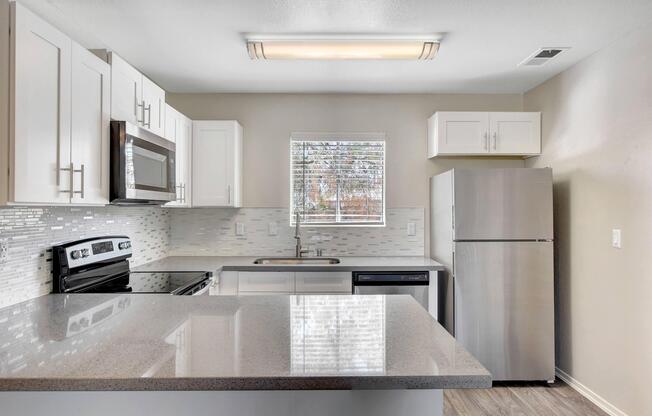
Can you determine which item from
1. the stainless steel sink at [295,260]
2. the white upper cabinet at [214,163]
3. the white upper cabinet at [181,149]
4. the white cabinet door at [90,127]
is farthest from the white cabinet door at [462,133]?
the white cabinet door at [90,127]

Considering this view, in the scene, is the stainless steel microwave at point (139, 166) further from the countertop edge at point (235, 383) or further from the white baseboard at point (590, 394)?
the white baseboard at point (590, 394)

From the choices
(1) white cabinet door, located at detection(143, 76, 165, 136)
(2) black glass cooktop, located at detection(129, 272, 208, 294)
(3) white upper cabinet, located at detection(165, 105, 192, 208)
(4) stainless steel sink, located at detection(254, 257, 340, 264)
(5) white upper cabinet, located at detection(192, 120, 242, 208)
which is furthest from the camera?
(4) stainless steel sink, located at detection(254, 257, 340, 264)

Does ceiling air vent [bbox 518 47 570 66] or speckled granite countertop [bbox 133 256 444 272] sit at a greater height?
ceiling air vent [bbox 518 47 570 66]

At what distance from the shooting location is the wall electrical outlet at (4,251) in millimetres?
1783

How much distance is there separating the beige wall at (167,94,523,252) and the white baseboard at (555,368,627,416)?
1712mm

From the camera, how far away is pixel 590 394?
2719 mm

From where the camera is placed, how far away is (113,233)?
2.71 metres

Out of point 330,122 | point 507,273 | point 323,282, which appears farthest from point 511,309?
point 330,122

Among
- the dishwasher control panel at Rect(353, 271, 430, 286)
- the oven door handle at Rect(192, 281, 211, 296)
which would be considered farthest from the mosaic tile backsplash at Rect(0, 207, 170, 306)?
the dishwasher control panel at Rect(353, 271, 430, 286)

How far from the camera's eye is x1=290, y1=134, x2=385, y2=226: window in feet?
12.0

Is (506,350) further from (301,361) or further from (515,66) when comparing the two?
(301,361)

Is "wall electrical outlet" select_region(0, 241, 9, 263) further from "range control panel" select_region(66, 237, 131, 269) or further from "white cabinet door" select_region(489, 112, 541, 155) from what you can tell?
"white cabinet door" select_region(489, 112, 541, 155)

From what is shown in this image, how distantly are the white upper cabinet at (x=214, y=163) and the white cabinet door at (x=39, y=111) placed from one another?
5.51ft

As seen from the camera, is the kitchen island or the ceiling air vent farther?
the ceiling air vent
